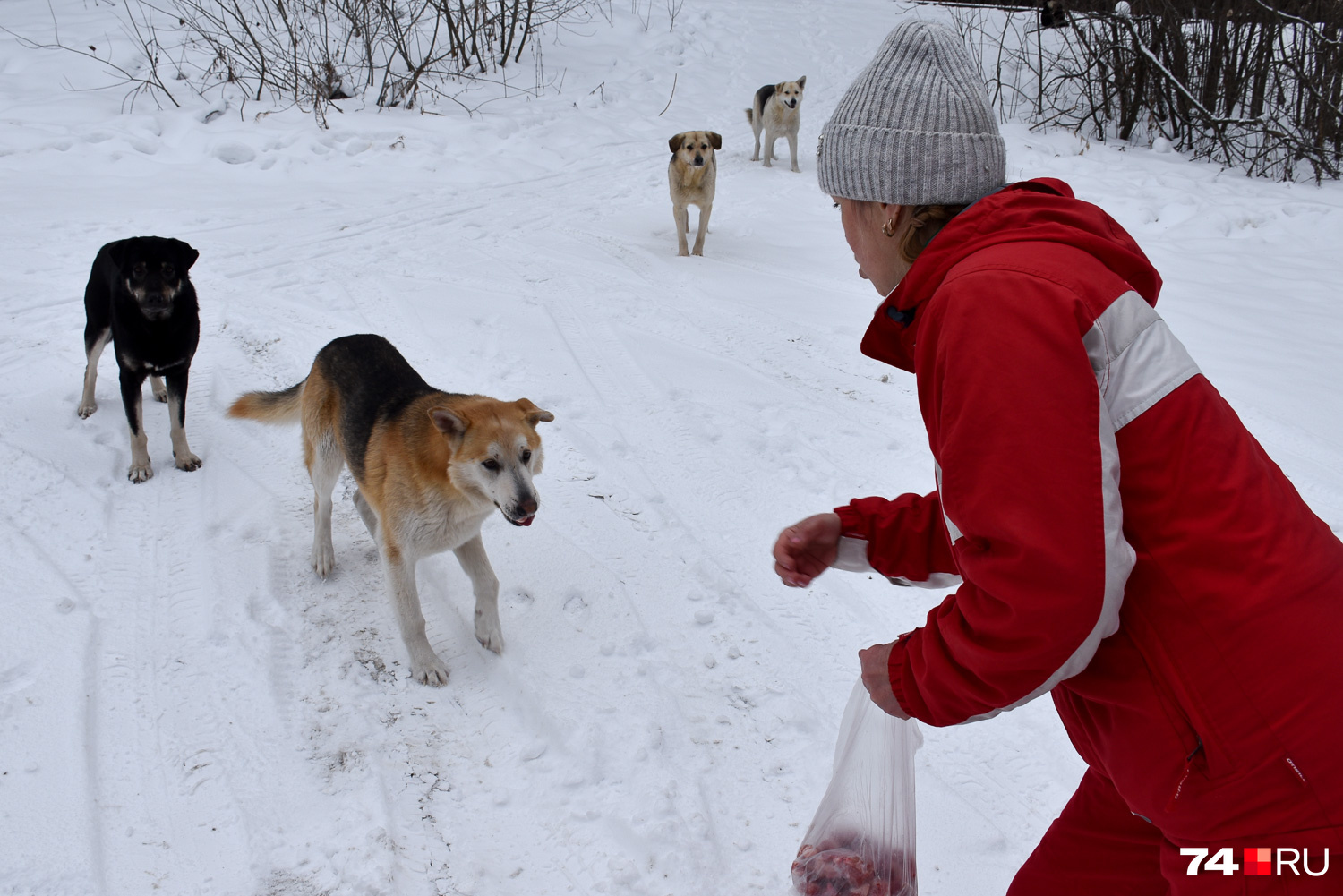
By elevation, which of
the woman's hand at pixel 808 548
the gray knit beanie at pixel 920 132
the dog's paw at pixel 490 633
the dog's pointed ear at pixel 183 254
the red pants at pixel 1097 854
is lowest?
the dog's paw at pixel 490 633

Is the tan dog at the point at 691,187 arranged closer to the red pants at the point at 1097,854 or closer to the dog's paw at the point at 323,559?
the dog's paw at the point at 323,559

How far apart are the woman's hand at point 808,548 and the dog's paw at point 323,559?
2778 millimetres

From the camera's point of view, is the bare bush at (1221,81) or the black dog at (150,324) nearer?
the black dog at (150,324)

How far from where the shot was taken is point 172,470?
4.81 meters

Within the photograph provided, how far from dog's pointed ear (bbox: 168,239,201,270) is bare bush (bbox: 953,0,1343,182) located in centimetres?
1165

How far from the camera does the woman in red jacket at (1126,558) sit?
1.12m

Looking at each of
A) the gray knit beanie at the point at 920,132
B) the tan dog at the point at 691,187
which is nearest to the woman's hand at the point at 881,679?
the gray knit beanie at the point at 920,132

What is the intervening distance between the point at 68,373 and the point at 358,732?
13.3ft

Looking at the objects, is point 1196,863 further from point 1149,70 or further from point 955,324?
point 1149,70

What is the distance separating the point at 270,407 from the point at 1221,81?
42.7ft

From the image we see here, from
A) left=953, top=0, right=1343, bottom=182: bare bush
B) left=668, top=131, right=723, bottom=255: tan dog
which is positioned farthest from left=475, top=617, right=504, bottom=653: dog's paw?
left=953, top=0, right=1343, bottom=182: bare bush

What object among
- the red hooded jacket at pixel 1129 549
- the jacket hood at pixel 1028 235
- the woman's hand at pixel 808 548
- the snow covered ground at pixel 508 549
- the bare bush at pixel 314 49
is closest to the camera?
the red hooded jacket at pixel 1129 549

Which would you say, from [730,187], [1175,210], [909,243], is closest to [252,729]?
[909,243]

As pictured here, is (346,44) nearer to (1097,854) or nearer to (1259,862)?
(1097,854)
